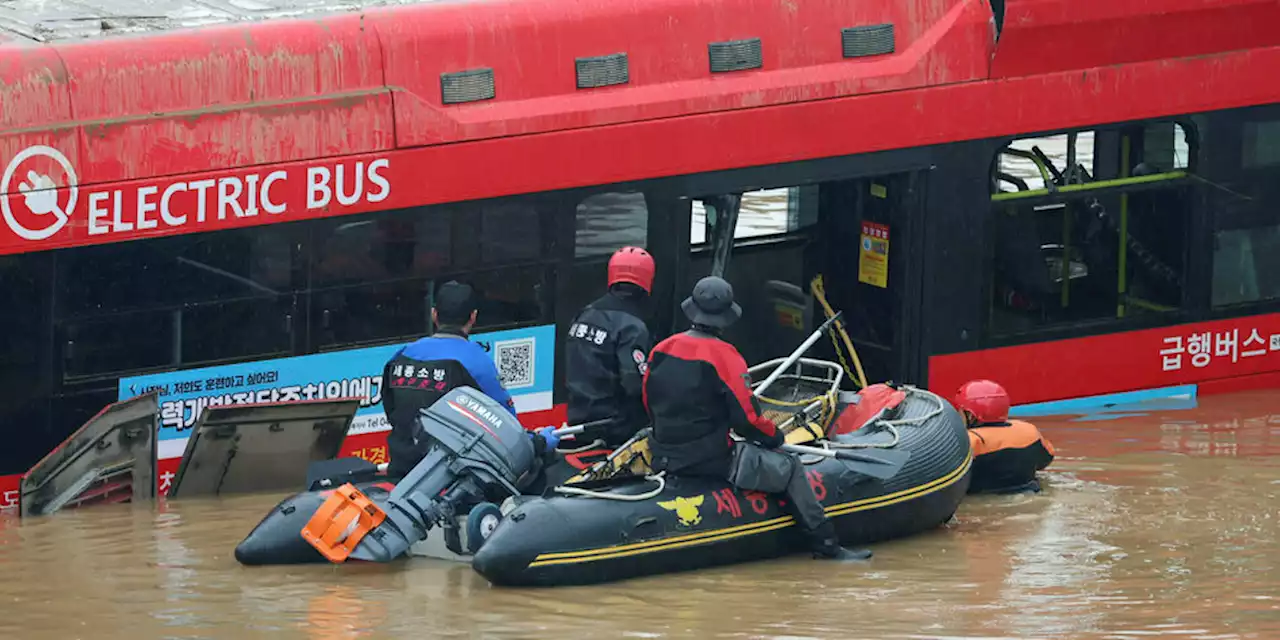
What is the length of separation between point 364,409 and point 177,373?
3.22ft

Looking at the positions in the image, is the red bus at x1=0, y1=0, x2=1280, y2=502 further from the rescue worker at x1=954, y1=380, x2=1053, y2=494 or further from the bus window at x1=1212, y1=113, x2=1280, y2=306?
the rescue worker at x1=954, y1=380, x2=1053, y2=494

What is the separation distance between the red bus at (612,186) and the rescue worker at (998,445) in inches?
46.5

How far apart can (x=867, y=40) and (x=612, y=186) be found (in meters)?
1.70

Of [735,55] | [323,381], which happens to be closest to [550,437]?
[323,381]

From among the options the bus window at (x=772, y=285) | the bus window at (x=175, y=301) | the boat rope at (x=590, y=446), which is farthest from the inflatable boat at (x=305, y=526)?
the bus window at (x=772, y=285)

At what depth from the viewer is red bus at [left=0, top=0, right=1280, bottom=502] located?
10.2 metres

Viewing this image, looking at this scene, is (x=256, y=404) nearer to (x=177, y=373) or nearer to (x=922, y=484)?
(x=177, y=373)

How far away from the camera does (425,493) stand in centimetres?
896

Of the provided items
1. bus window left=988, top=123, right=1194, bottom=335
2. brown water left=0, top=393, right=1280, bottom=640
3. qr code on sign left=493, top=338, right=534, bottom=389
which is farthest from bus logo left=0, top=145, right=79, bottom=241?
bus window left=988, top=123, right=1194, bottom=335

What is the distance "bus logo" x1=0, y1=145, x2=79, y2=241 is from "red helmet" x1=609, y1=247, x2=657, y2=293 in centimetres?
250

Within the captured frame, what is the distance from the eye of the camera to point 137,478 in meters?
10.3

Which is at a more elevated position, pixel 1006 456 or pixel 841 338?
pixel 841 338

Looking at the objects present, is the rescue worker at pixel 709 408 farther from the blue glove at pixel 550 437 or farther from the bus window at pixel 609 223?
the bus window at pixel 609 223

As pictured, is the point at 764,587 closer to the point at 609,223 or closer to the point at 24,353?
the point at 609,223
